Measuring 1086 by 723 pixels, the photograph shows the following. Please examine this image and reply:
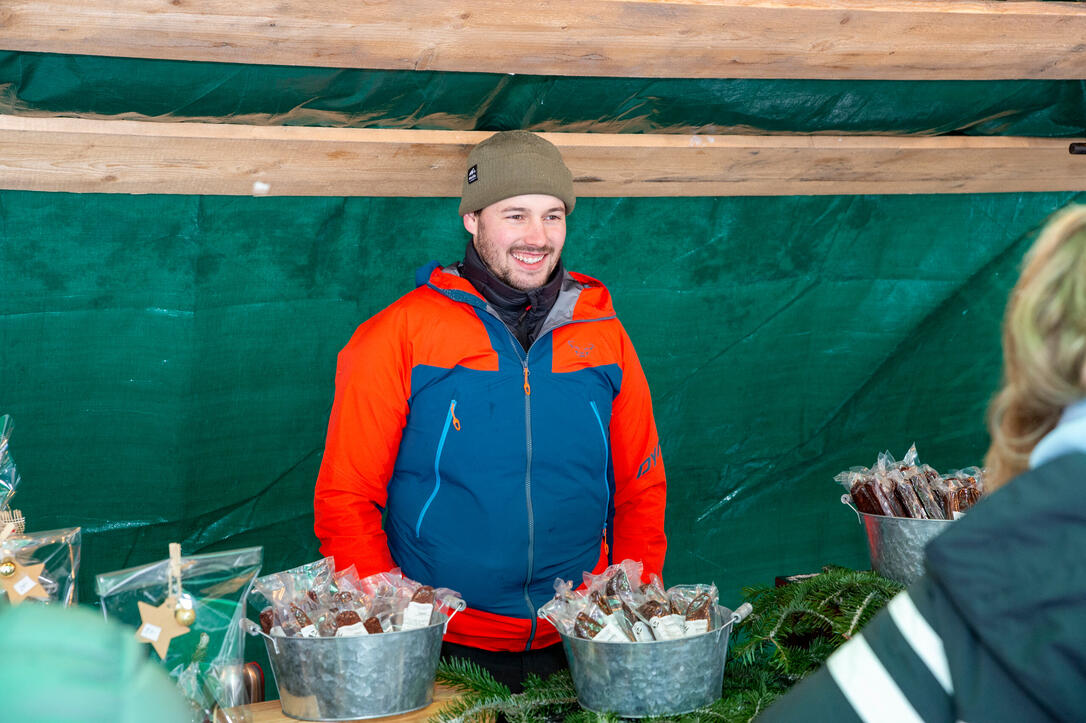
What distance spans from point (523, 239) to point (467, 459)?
518 mm

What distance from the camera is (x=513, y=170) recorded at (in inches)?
85.0

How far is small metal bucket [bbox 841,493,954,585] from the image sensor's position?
186 cm

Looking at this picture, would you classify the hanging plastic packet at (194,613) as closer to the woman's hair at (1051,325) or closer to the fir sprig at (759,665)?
the fir sprig at (759,665)

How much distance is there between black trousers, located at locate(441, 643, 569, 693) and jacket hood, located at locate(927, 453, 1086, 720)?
1.41 meters

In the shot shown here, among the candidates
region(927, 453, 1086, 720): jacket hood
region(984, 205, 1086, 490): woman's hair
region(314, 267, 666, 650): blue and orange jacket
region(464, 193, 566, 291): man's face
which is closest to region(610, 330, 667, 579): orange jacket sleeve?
region(314, 267, 666, 650): blue and orange jacket

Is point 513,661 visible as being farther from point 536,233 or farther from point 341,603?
point 536,233

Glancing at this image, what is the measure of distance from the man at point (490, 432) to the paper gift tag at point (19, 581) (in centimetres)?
64

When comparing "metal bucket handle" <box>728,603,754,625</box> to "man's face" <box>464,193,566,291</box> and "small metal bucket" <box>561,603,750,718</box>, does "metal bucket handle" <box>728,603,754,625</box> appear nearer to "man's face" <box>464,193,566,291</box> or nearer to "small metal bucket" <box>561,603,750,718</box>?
"small metal bucket" <box>561,603,750,718</box>

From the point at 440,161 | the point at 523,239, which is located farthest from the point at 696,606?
the point at 440,161

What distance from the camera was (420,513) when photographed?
6.95 feet

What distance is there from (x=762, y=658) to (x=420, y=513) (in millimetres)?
787

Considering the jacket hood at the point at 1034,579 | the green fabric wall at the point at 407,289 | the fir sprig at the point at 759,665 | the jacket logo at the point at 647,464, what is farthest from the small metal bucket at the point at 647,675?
the green fabric wall at the point at 407,289

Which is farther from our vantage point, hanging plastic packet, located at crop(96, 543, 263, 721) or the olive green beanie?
the olive green beanie

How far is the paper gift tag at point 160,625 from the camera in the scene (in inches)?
52.8
